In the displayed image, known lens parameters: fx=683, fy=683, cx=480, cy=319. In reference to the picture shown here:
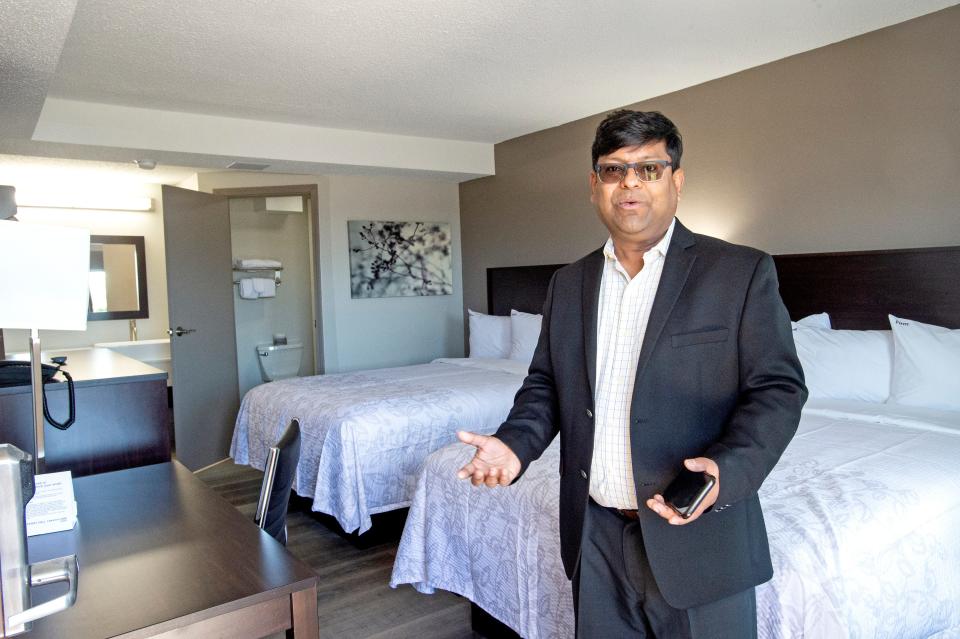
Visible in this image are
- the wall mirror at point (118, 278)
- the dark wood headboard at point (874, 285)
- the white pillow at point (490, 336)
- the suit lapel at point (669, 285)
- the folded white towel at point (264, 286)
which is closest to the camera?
the suit lapel at point (669, 285)

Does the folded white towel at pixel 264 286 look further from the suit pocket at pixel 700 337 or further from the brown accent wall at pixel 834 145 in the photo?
the suit pocket at pixel 700 337

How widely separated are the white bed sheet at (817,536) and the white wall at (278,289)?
15.8 feet

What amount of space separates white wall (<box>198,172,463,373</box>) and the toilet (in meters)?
1.40

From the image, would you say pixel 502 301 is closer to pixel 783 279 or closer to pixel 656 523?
pixel 783 279

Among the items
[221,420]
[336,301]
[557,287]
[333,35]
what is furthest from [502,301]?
[557,287]

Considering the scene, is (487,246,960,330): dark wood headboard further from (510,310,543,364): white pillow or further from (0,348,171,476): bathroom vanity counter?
(0,348,171,476): bathroom vanity counter

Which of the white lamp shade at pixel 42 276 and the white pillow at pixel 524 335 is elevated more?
the white lamp shade at pixel 42 276

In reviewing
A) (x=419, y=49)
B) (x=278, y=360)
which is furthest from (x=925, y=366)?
(x=278, y=360)

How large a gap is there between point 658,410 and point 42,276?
132cm

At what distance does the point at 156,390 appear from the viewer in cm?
263

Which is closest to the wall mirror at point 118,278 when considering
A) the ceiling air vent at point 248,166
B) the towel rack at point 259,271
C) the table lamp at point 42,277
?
the towel rack at point 259,271

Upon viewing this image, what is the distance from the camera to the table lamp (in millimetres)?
1437

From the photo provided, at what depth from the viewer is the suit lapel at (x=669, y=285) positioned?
4.14ft

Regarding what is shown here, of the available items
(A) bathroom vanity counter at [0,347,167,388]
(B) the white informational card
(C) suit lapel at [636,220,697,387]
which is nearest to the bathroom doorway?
(A) bathroom vanity counter at [0,347,167,388]
